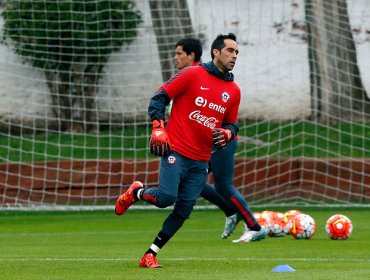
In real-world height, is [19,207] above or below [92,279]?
below

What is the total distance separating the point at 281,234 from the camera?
13.7 m

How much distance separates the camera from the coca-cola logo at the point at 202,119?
10.1 metres

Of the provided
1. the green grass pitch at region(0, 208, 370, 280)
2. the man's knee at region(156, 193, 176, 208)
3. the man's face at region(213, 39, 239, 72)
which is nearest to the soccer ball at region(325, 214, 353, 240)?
the green grass pitch at region(0, 208, 370, 280)

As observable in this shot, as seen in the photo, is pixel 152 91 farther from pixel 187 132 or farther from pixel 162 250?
pixel 187 132

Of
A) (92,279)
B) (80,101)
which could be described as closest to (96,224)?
(80,101)

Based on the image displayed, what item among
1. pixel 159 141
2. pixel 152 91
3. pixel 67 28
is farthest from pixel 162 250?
pixel 152 91

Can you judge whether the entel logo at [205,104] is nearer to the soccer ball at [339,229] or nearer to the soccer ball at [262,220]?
the soccer ball at [339,229]

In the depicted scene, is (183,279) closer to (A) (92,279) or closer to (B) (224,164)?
(A) (92,279)

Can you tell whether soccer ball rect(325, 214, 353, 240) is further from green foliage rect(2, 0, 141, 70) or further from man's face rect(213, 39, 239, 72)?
green foliage rect(2, 0, 141, 70)

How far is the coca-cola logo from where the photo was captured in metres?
10.1

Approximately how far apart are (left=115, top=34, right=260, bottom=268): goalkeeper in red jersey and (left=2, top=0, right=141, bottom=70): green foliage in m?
9.96

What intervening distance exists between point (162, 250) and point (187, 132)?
7.26 feet

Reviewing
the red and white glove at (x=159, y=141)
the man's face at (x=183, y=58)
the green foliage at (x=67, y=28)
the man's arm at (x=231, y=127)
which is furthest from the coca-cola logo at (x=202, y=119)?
the green foliage at (x=67, y=28)

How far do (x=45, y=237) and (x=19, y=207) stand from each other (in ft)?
16.2
